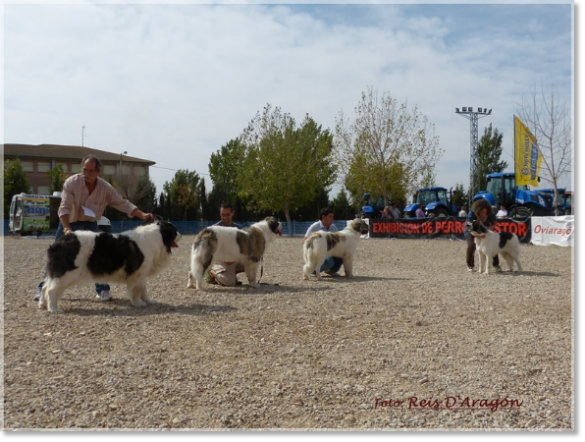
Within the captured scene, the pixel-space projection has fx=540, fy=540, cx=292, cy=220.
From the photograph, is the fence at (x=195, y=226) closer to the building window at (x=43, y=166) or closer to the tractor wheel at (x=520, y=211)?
the tractor wheel at (x=520, y=211)

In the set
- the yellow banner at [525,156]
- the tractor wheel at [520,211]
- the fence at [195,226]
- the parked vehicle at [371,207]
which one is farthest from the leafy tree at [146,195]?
the yellow banner at [525,156]

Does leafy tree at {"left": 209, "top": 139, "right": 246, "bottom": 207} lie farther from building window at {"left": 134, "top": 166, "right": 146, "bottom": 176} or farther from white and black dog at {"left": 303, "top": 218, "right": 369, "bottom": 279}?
white and black dog at {"left": 303, "top": 218, "right": 369, "bottom": 279}

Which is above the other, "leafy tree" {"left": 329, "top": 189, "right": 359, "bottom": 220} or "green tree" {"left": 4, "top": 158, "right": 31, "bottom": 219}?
"green tree" {"left": 4, "top": 158, "right": 31, "bottom": 219}

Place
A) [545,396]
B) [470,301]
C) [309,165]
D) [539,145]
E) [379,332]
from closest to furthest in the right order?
[545,396] < [379,332] < [470,301] < [539,145] < [309,165]

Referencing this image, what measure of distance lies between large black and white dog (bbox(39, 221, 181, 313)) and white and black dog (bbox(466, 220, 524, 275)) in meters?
6.21

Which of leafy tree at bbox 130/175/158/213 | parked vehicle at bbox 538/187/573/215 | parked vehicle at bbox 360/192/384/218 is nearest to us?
parked vehicle at bbox 538/187/573/215

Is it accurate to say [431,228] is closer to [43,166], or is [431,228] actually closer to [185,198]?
[185,198]

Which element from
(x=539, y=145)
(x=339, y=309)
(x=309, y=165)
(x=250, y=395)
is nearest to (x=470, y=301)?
(x=339, y=309)

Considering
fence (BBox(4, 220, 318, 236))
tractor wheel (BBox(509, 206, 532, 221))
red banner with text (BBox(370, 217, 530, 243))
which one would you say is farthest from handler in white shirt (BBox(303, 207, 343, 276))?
fence (BBox(4, 220, 318, 236))

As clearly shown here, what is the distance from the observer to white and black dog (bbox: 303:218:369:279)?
32.0ft

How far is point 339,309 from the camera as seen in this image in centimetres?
675

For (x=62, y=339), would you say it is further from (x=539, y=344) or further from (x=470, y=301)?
(x=470, y=301)

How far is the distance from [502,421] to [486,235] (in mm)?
7770

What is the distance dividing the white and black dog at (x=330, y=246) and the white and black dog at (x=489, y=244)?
2.21 metres
